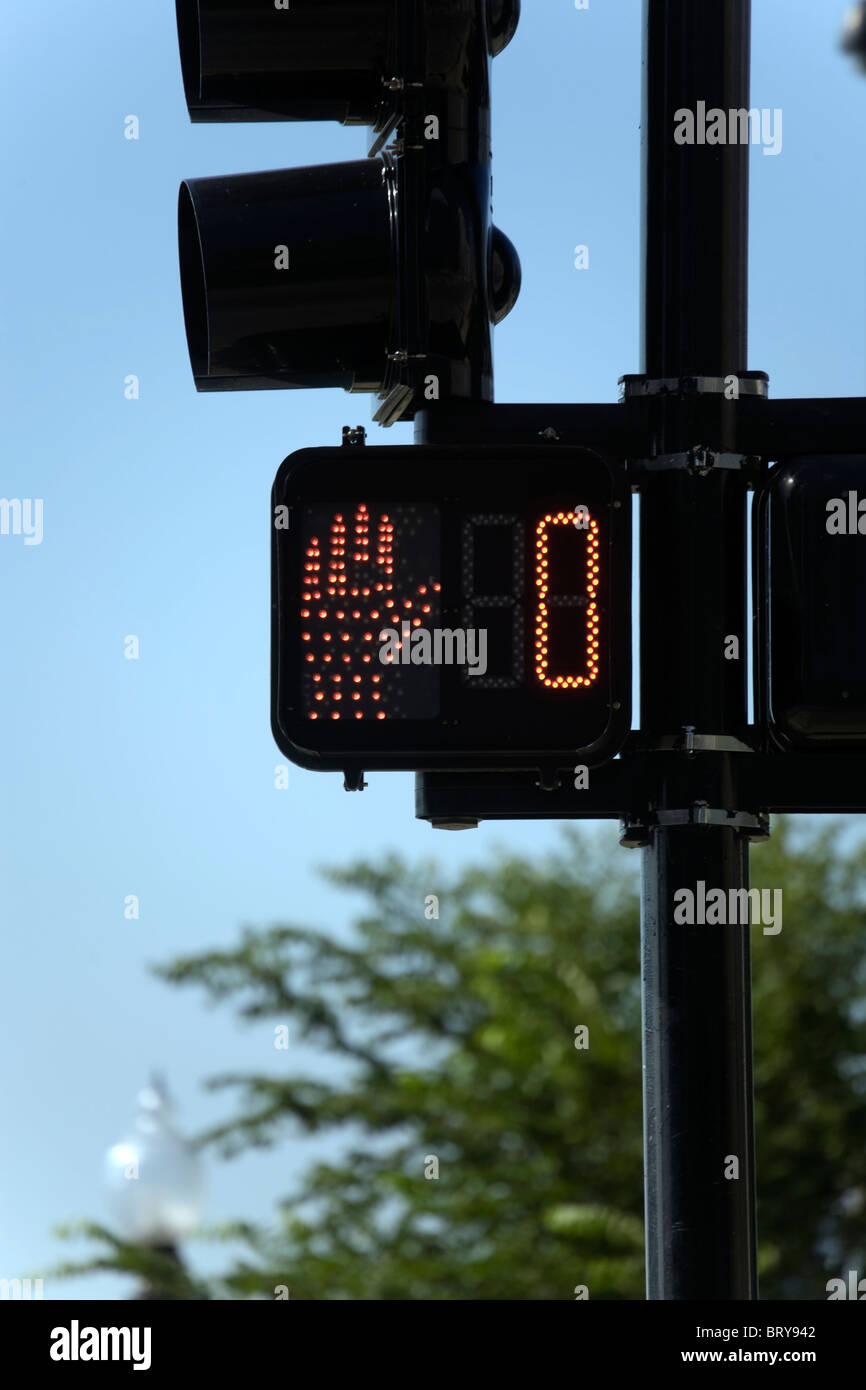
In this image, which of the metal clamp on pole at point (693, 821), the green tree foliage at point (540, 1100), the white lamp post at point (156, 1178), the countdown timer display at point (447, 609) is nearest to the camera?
the countdown timer display at point (447, 609)

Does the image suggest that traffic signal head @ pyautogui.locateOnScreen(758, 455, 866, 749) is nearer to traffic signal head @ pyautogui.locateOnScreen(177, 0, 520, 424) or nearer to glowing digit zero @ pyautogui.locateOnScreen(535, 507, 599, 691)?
glowing digit zero @ pyautogui.locateOnScreen(535, 507, 599, 691)

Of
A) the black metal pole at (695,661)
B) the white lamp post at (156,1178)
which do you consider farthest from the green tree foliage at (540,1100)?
the black metal pole at (695,661)

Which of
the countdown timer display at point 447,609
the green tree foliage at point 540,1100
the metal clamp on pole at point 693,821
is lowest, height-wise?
the green tree foliage at point 540,1100

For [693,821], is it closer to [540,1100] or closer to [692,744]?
[692,744]

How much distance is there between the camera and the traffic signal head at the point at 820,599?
229cm

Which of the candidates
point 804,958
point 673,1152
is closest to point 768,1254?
point 804,958

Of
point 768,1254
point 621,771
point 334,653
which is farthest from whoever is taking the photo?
point 768,1254

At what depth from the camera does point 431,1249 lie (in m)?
11.9

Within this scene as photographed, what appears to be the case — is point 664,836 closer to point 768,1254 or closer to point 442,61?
point 442,61

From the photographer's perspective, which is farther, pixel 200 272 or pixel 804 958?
pixel 804 958

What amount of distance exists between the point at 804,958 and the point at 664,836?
32.7 ft

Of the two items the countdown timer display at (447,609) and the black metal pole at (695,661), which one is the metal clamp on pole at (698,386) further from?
the countdown timer display at (447,609)

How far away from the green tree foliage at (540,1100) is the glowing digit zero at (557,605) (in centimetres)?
953

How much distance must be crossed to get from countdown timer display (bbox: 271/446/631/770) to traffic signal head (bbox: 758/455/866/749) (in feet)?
0.74
